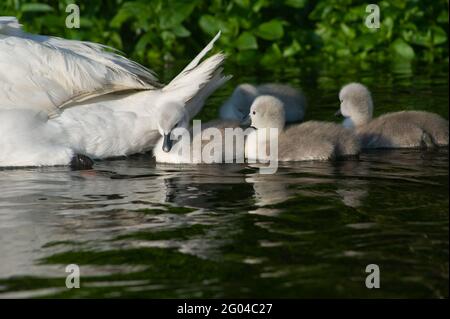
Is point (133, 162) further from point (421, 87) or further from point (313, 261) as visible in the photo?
point (421, 87)

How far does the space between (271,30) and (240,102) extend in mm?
4323

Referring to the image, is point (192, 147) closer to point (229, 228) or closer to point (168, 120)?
point (168, 120)

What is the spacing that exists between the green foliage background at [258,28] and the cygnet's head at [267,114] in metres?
5.35

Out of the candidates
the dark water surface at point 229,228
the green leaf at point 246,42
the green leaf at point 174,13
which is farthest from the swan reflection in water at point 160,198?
the green leaf at point 246,42

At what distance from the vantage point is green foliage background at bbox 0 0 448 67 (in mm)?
14352

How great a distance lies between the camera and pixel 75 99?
28.1ft

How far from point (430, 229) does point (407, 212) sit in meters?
0.43

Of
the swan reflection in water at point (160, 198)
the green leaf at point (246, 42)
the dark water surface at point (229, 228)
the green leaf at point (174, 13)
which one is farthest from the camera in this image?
the green leaf at point (246, 42)

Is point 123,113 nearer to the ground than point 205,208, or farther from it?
farther from it

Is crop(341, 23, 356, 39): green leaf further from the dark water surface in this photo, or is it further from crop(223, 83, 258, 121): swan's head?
the dark water surface

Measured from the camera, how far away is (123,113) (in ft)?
28.6

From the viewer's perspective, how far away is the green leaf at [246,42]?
47.3 feet

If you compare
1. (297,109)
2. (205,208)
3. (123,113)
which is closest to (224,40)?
(297,109)

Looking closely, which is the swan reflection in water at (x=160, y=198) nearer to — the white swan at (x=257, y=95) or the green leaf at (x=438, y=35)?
the white swan at (x=257, y=95)
